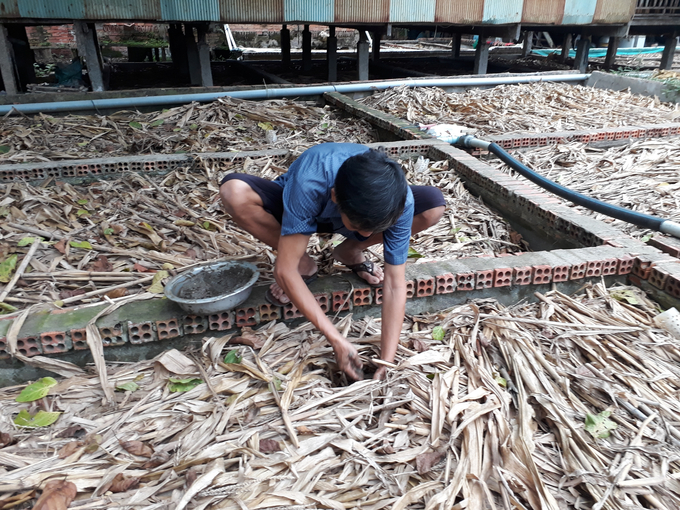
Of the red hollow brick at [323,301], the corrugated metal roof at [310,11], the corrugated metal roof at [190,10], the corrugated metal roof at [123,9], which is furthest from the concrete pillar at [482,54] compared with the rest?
the red hollow brick at [323,301]

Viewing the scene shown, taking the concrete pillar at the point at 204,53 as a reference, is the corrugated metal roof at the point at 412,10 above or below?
above

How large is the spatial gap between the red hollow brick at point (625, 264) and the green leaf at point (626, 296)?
13 centimetres

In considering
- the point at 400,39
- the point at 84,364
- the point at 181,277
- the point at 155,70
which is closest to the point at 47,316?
the point at 84,364

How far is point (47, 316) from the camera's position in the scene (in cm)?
233

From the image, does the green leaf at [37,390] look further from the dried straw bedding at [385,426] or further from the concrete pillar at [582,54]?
the concrete pillar at [582,54]

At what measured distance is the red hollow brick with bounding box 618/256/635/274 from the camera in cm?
283

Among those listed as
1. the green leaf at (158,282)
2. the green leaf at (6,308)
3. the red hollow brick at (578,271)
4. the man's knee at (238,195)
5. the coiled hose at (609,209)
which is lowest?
the green leaf at (6,308)

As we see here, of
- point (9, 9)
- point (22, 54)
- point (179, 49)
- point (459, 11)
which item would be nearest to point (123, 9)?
point (9, 9)

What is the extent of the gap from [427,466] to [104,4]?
7722 millimetres

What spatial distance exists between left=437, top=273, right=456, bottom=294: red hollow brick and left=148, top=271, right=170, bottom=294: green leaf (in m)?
1.48

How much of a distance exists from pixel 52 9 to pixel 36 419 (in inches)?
270

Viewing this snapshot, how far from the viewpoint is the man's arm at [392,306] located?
7.05ft

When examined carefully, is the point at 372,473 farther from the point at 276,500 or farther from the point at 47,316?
the point at 47,316

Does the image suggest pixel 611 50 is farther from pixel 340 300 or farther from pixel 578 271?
pixel 340 300
